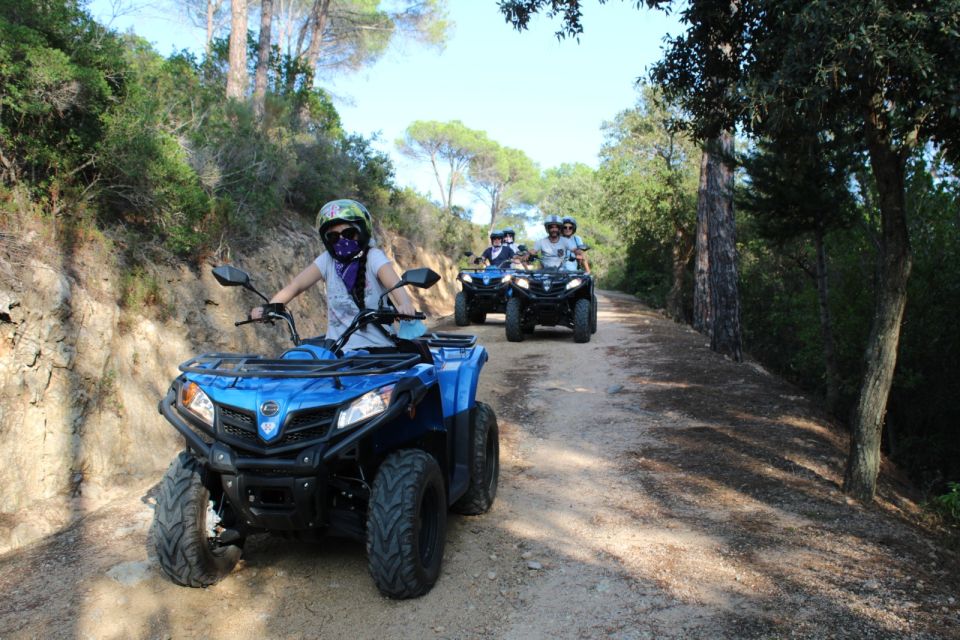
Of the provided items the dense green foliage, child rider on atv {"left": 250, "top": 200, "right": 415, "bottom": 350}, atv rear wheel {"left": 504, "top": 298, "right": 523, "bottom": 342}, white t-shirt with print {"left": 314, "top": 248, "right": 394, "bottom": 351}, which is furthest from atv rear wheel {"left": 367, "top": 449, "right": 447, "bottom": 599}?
atv rear wheel {"left": 504, "top": 298, "right": 523, "bottom": 342}

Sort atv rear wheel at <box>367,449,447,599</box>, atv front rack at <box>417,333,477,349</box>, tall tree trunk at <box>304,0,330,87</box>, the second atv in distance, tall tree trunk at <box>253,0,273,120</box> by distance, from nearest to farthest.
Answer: atv rear wheel at <box>367,449,447,599</box> < atv front rack at <box>417,333,477,349</box> < the second atv in distance < tall tree trunk at <box>253,0,273,120</box> < tall tree trunk at <box>304,0,330,87</box>

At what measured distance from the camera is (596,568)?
4.35 metres

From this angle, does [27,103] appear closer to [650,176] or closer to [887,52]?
[887,52]

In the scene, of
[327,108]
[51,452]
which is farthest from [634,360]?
[327,108]

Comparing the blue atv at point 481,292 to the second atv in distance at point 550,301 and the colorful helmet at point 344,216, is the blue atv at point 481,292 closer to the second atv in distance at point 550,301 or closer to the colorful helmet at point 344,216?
the second atv in distance at point 550,301

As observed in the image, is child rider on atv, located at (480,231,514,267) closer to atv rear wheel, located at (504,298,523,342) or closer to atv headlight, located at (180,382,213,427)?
atv rear wheel, located at (504,298,523,342)

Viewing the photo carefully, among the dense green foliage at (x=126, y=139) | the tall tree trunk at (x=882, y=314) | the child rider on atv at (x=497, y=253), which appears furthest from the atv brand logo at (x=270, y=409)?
the child rider on atv at (x=497, y=253)

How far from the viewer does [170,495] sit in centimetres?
366

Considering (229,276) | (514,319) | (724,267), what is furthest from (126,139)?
(724,267)

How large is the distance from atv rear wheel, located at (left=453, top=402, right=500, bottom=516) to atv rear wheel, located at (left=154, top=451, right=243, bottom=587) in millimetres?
1707

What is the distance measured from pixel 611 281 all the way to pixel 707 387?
39792 mm

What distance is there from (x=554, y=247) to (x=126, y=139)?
24.9ft

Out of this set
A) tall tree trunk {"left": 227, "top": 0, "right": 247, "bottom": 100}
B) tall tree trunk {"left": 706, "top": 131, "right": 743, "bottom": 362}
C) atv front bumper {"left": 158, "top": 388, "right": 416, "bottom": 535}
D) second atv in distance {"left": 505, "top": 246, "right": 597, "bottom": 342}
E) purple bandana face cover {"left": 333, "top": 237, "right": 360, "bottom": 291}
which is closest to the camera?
atv front bumper {"left": 158, "top": 388, "right": 416, "bottom": 535}

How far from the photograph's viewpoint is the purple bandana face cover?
448cm
